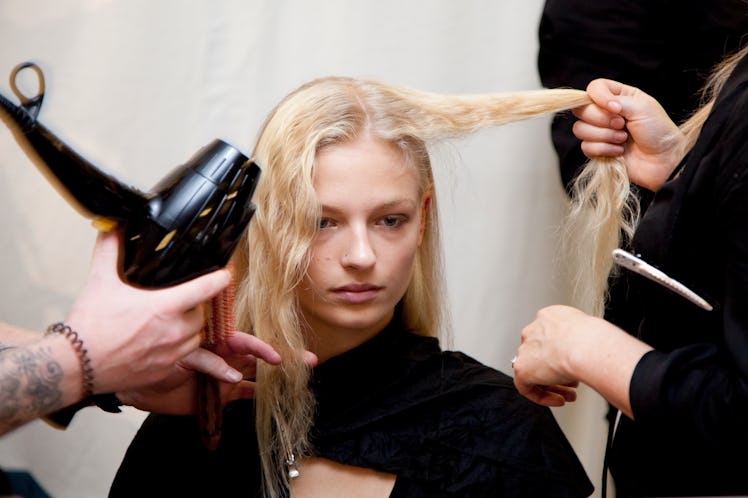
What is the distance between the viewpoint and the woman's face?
1.28 m

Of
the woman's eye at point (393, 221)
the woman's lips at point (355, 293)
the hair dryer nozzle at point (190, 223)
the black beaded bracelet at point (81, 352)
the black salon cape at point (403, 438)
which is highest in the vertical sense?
the hair dryer nozzle at point (190, 223)

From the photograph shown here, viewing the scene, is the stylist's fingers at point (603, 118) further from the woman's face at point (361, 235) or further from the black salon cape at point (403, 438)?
the black salon cape at point (403, 438)

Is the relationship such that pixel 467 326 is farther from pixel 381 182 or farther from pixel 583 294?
pixel 381 182

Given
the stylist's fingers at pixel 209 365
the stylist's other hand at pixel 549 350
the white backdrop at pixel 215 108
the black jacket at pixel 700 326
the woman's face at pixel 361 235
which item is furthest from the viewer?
the white backdrop at pixel 215 108

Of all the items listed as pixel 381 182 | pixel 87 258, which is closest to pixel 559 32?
pixel 381 182

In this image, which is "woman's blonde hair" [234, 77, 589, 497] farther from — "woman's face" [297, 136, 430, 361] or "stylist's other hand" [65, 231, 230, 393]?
"stylist's other hand" [65, 231, 230, 393]

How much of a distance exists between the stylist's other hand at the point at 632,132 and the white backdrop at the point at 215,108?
594mm

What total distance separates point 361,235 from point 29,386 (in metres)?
0.48

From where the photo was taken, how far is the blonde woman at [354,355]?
130 cm

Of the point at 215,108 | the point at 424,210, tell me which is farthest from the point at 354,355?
the point at 215,108

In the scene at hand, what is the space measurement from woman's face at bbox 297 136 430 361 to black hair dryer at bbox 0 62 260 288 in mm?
251

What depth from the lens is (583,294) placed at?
1524mm

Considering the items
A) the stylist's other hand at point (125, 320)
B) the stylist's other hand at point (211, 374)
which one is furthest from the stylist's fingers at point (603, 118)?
the stylist's other hand at point (125, 320)

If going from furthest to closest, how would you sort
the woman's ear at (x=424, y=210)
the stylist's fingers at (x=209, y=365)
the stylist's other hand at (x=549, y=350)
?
the woman's ear at (x=424, y=210)
the stylist's fingers at (x=209, y=365)
the stylist's other hand at (x=549, y=350)
